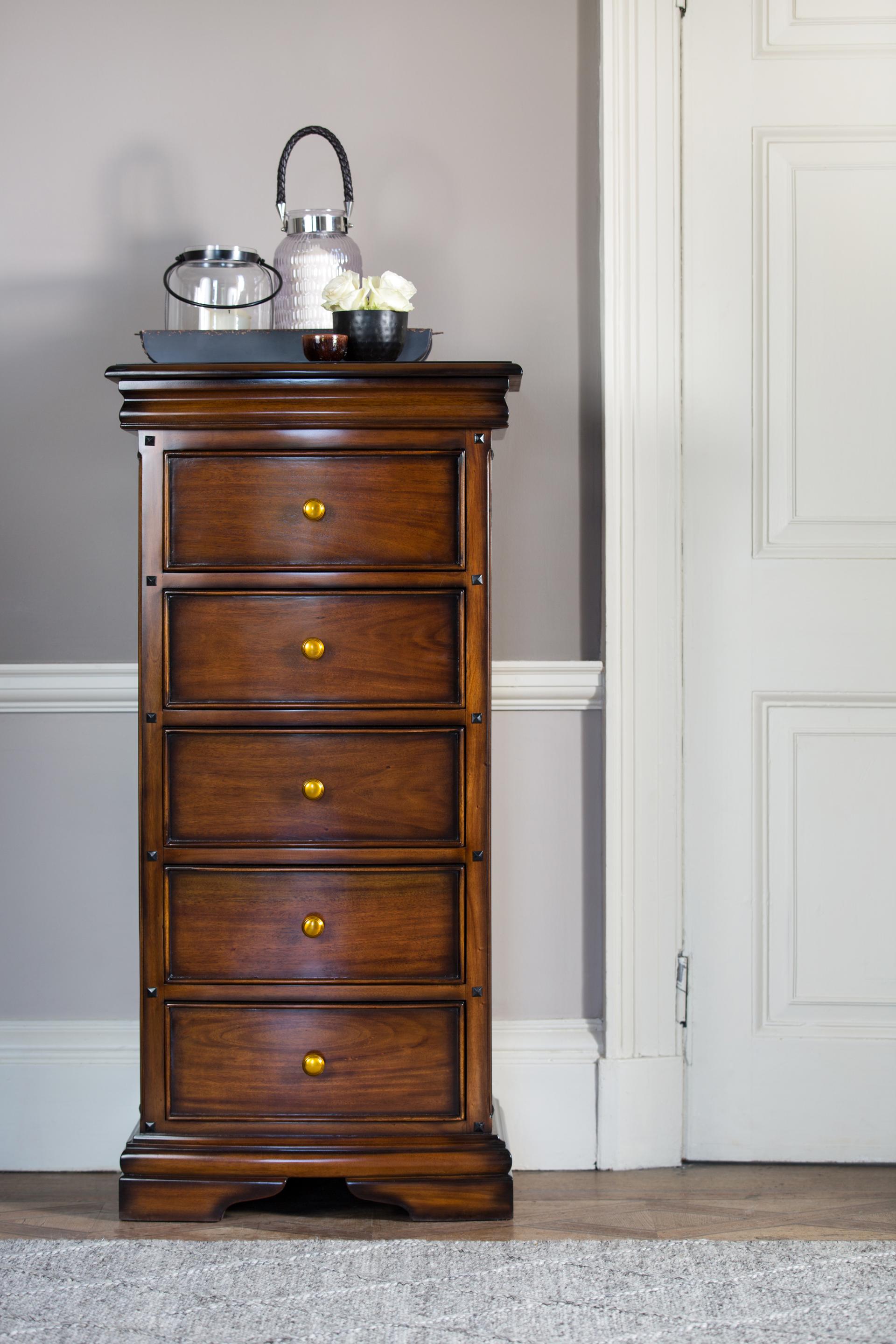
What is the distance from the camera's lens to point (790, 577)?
6.72 feet

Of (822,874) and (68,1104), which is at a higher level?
(822,874)

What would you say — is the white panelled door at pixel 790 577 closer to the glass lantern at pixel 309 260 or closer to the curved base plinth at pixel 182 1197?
the glass lantern at pixel 309 260

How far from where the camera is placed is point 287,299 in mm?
1825

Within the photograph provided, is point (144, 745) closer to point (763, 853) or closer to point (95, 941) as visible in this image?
point (95, 941)

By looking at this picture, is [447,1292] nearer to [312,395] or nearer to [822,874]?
[822,874]

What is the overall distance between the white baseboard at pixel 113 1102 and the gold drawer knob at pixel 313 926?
53 centimetres

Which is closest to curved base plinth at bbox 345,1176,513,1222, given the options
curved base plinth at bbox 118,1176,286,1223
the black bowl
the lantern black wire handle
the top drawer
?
curved base plinth at bbox 118,1176,286,1223

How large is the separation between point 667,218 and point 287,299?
69cm

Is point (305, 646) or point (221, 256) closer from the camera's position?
point (305, 646)

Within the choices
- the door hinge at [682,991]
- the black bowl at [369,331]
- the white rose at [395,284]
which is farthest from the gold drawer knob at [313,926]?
the white rose at [395,284]

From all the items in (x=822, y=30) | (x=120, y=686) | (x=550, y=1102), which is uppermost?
(x=822, y=30)

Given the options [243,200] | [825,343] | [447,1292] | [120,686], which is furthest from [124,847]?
[825,343]

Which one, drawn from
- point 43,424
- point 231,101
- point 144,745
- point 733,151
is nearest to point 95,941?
point 144,745

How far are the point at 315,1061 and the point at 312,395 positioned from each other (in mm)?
979
